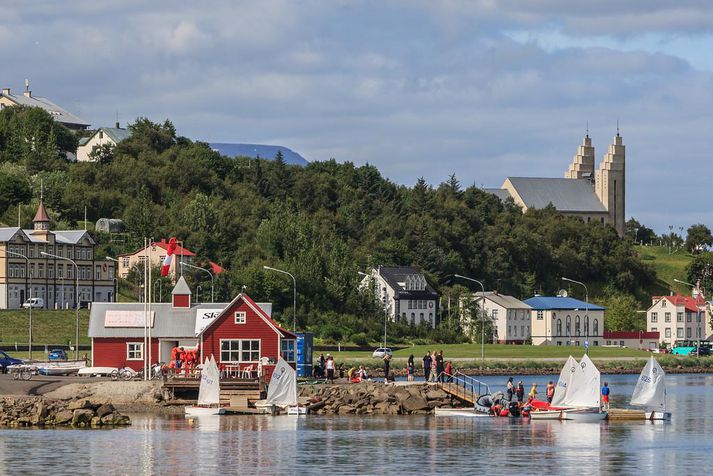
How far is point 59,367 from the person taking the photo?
88.1 m

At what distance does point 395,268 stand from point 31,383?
343 feet

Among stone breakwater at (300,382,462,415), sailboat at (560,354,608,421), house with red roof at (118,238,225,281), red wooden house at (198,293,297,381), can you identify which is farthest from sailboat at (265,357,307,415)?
house with red roof at (118,238,225,281)

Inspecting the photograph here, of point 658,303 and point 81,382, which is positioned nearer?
point 81,382

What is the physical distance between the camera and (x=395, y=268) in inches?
7101

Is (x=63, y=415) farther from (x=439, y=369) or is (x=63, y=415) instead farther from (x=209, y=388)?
(x=439, y=369)

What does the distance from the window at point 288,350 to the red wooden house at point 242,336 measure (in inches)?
12.5

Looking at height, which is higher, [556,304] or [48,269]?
[48,269]

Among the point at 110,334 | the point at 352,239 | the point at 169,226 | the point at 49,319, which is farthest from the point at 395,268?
the point at 110,334

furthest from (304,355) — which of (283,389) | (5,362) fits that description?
(5,362)

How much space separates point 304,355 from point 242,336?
20.8ft

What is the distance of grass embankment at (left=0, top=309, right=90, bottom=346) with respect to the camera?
122562 millimetres

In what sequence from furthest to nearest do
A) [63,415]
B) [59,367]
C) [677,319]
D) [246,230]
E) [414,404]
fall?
1. [677,319]
2. [246,230]
3. [59,367]
4. [414,404]
5. [63,415]

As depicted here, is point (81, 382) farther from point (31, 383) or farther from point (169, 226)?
point (169, 226)

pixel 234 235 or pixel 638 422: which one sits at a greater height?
pixel 234 235
